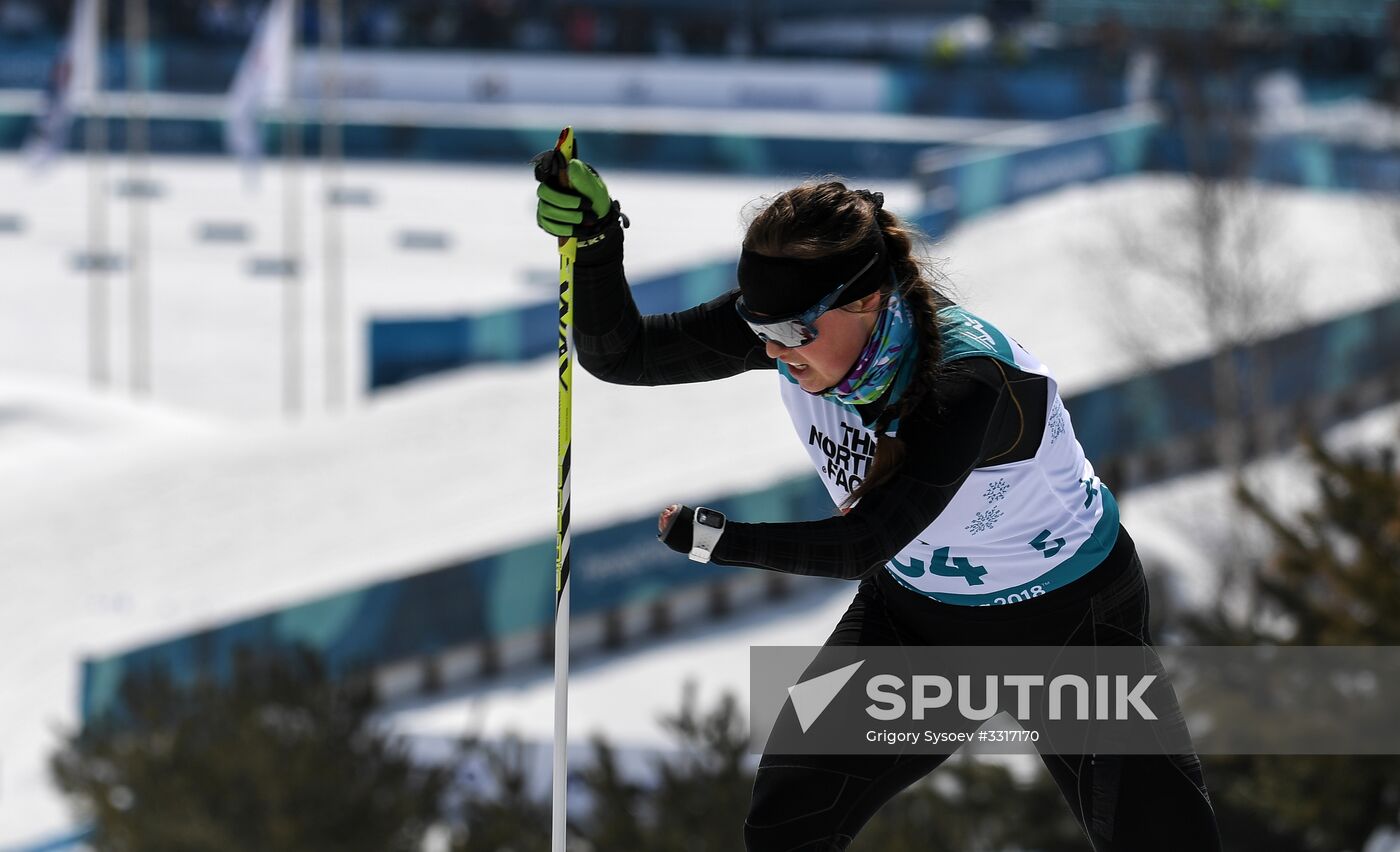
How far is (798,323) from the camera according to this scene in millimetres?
3031

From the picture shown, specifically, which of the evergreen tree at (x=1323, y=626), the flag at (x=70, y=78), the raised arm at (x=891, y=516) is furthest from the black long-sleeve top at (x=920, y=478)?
the flag at (x=70, y=78)

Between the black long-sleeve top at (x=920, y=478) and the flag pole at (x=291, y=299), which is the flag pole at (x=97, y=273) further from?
the black long-sleeve top at (x=920, y=478)

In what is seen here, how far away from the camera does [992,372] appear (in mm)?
3086

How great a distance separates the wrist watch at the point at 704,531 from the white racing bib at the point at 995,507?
1.17 feet

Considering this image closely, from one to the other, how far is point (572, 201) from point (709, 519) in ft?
2.45

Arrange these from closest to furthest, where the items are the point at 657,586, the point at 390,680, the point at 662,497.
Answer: the point at 390,680 → the point at 657,586 → the point at 662,497

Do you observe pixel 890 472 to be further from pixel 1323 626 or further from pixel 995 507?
pixel 1323 626

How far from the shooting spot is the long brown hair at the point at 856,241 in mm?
3012

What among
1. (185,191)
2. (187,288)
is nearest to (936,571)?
(187,288)

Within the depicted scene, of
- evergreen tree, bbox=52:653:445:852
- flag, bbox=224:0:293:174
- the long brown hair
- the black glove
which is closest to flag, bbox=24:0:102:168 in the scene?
flag, bbox=224:0:293:174

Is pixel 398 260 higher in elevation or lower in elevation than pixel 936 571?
lower

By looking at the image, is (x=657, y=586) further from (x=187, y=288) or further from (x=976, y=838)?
(x=187, y=288)

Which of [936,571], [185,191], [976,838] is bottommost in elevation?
[185,191]

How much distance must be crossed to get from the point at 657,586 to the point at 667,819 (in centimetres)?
829
